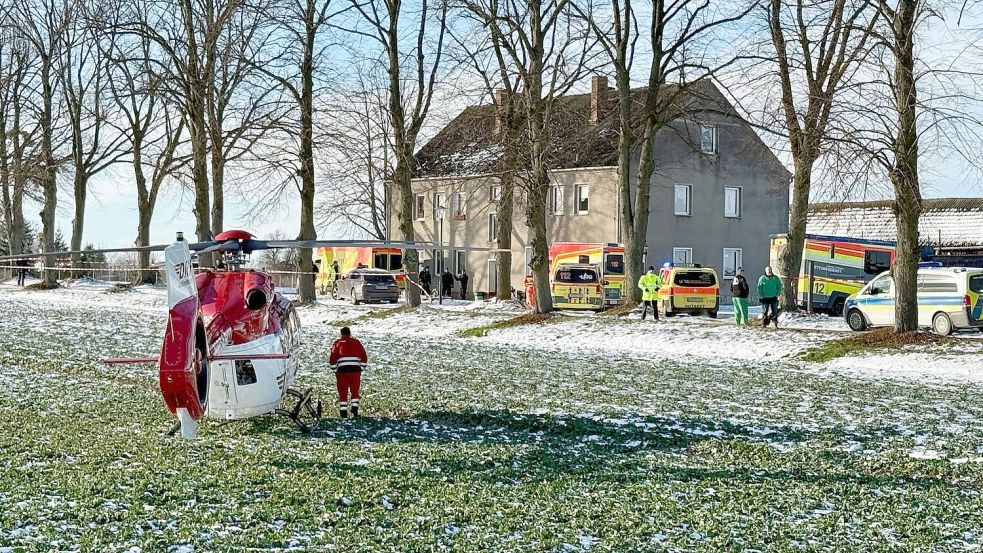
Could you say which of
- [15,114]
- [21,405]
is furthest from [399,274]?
[21,405]

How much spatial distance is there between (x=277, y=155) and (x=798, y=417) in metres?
26.7

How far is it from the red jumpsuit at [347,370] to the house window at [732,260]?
143 feet

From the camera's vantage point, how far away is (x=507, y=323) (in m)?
36.1

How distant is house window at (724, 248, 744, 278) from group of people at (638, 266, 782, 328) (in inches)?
935

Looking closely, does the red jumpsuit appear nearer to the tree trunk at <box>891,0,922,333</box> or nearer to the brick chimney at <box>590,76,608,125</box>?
the tree trunk at <box>891,0,922,333</box>

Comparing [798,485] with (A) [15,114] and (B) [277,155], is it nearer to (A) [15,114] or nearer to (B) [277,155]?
(B) [277,155]

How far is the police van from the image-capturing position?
91.7 feet

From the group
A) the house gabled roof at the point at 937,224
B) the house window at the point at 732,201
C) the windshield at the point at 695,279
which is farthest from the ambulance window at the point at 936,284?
the house gabled roof at the point at 937,224

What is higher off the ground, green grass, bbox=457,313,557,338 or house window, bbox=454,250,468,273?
house window, bbox=454,250,468,273

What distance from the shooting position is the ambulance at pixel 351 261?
196 feet

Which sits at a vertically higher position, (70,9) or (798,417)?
(70,9)

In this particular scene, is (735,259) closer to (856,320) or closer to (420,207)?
(420,207)

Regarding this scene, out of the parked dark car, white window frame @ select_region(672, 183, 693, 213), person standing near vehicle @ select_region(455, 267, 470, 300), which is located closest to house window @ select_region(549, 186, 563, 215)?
person standing near vehicle @ select_region(455, 267, 470, 300)

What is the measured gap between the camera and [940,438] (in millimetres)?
14492
